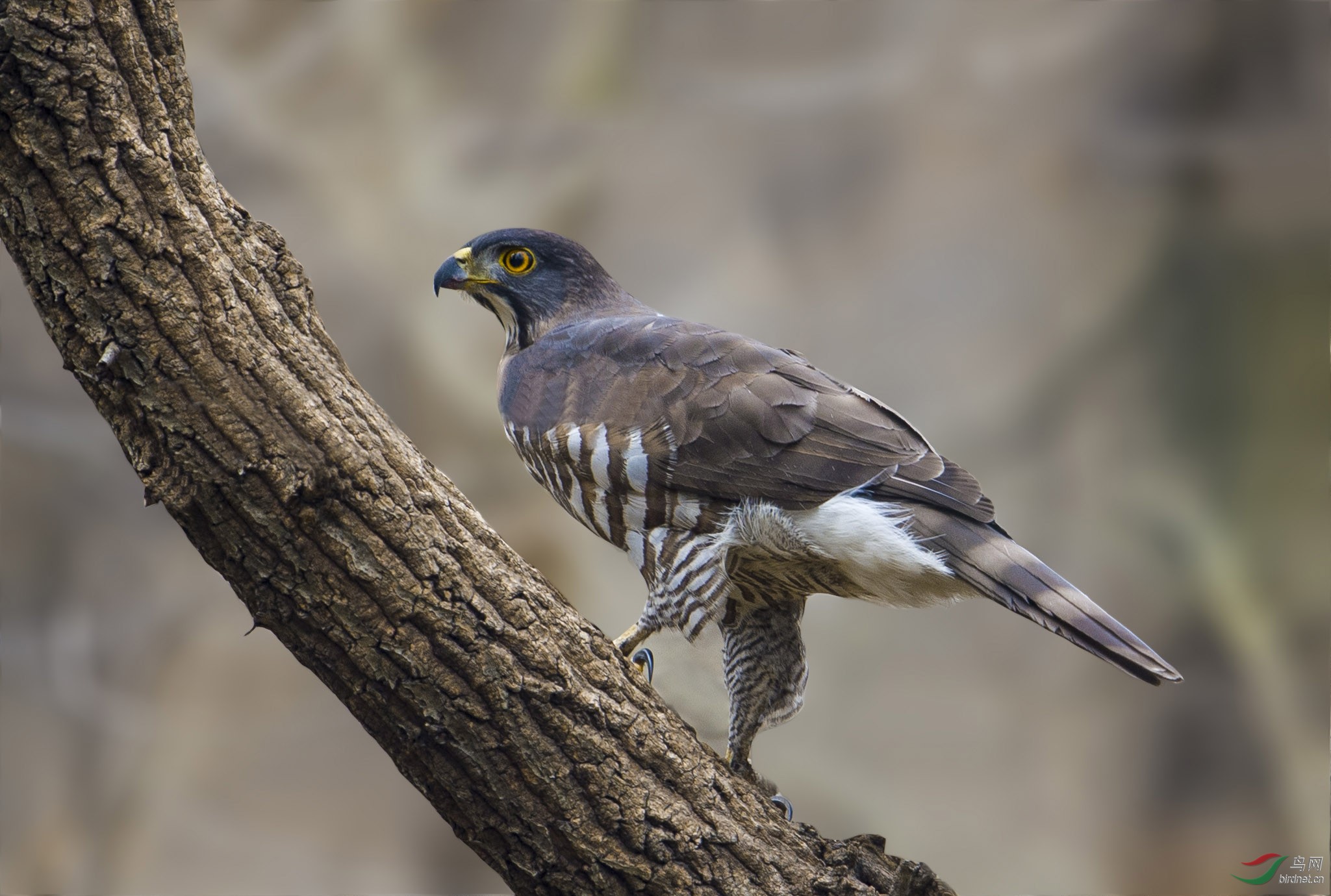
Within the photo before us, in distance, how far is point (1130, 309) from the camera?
504cm

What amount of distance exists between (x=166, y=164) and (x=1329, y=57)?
228 inches

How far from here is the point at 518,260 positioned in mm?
2885

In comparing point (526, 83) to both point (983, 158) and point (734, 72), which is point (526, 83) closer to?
point (734, 72)

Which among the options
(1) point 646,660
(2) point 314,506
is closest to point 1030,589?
(1) point 646,660

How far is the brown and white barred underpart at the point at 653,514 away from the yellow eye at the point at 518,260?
0.68 metres

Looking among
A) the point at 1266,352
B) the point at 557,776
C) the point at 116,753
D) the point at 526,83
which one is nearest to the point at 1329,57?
the point at 1266,352

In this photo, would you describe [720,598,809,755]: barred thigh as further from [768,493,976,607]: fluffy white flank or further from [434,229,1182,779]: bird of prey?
[768,493,976,607]: fluffy white flank

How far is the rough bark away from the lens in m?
1.56
